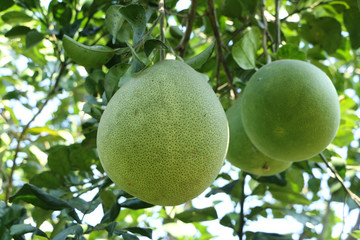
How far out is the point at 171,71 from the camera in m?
1.12

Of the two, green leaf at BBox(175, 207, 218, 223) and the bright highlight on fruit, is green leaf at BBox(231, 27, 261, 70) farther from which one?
green leaf at BBox(175, 207, 218, 223)

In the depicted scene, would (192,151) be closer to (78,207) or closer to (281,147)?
(281,147)

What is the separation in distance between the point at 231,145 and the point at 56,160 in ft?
2.67

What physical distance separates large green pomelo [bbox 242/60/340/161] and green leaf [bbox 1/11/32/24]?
1.36 metres

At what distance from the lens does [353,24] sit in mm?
2018

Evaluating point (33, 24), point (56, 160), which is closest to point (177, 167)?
point (56, 160)

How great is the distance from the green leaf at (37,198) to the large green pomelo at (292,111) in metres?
0.73

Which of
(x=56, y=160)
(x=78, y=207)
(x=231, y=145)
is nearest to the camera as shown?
(x=78, y=207)

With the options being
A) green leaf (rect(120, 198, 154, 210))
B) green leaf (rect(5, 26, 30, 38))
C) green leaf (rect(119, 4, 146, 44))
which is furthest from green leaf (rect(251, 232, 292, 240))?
green leaf (rect(5, 26, 30, 38))

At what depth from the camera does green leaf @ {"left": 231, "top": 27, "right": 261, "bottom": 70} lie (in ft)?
5.24

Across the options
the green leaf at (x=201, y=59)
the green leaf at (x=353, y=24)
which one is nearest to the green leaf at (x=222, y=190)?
the green leaf at (x=201, y=59)

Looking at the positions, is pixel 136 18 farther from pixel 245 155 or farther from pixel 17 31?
pixel 17 31

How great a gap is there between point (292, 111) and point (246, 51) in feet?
1.40

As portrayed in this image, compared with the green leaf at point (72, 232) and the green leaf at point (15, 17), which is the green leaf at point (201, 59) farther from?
the green leaf at point (15, 17)
